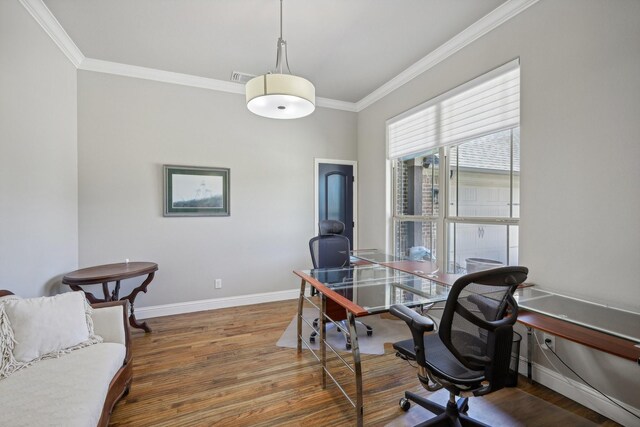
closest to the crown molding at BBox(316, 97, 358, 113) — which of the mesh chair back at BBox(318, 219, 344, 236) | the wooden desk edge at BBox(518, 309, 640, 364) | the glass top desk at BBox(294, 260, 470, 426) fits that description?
the mesh chair back at BBox(318, 219, 344, 236)

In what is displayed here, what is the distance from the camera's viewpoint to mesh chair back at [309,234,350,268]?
3287mm

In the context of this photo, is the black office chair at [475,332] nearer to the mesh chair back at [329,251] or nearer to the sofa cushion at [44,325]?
the mesh chair back at [329,251]

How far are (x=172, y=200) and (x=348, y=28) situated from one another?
2.88 m

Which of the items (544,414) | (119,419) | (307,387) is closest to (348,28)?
(307,387)

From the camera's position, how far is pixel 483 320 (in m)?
1.37

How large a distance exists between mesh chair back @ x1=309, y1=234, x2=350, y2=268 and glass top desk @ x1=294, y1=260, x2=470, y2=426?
0.37 m

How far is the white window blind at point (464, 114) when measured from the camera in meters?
2.51

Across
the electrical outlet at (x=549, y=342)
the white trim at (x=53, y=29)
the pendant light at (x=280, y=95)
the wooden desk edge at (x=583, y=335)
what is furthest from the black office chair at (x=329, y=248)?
the white trim at (x=53, y=29)

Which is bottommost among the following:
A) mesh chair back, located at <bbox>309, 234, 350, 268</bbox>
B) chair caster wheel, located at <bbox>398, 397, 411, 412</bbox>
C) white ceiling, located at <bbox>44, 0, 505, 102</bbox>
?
chair caster wheel, located at <bbox>398, 397, 411, 412</bbox>

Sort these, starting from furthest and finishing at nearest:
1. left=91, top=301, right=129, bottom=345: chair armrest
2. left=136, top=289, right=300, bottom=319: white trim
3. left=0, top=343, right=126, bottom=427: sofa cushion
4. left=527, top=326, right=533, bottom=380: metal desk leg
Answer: left=136, top=289, right=300, bottom=319: white trim, left=527, top=326, right=533, bottom=380: metal desk leg, left=91, top=301, right=129, bottom=345: chair armrest, left=0, top=343, right=126, bottom=427: sofa cushion

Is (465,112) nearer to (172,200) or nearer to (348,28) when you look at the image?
(348,28)

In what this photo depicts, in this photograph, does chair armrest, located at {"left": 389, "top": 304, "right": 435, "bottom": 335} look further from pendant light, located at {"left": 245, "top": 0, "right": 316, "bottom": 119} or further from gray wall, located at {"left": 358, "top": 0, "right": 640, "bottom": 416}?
pendant light, located at {"left": 245, "top": 0, "right": 316, "bottom": 119}

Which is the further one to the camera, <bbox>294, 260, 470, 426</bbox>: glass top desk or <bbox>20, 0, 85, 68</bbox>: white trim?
<bbox>20, 0, 85, 68</bbox>: white trim

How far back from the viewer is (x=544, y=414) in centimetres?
188
